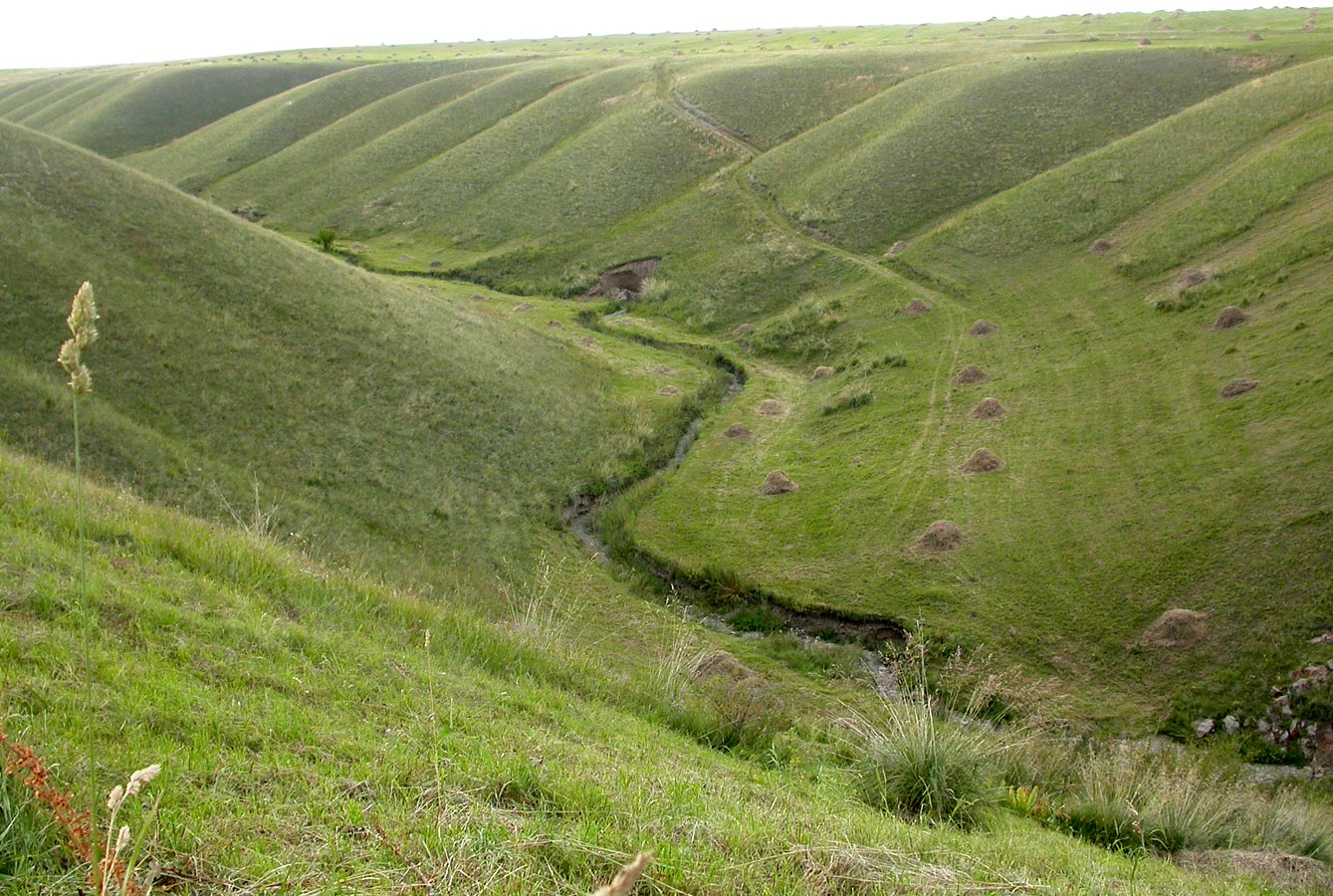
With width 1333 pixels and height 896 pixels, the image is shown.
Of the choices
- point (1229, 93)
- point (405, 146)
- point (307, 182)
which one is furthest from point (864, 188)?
point (307, 182)

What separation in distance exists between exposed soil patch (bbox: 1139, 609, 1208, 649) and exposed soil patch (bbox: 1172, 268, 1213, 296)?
65.8ft

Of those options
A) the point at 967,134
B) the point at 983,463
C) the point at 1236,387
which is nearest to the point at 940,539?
the point at 983,463

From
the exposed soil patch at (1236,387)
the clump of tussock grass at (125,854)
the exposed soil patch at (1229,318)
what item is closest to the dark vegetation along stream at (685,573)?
the exposed soil patch at (1236,387)

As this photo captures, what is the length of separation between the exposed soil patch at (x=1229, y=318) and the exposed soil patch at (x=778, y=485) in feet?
55.0

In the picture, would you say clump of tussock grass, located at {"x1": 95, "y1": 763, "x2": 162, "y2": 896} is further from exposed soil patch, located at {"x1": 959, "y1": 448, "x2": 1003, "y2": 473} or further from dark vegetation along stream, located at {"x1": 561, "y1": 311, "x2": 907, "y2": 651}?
exposed soil patch, located at {"x1": 959, "y1": 448, "x2": 1003, "y2": 473}

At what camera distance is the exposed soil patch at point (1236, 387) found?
24750 mm

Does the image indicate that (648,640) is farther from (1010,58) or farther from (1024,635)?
(1010,58)

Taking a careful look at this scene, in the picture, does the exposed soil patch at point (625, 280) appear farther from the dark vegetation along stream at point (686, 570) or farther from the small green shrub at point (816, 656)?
→ the small green shrub at point (816, 656)

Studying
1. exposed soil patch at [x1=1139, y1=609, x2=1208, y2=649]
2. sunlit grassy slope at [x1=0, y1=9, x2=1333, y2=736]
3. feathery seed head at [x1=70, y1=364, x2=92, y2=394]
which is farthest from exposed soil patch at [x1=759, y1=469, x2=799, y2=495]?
feathery seed head at [x1=70, y1=364, x2=92, y2=394]

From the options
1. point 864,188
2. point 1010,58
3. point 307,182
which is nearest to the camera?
point 864,188

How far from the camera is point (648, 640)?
1922 centimetres

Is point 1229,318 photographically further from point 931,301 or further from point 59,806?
point 59,806

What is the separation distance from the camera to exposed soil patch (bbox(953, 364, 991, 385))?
3234cm

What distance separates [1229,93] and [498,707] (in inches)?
2427
